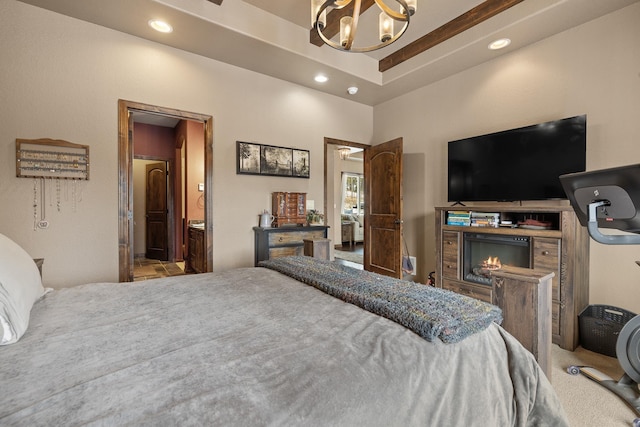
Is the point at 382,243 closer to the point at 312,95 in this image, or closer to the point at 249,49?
the point at 312,95

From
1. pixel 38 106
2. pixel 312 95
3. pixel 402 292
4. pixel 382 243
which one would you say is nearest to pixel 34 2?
pixel 38 106

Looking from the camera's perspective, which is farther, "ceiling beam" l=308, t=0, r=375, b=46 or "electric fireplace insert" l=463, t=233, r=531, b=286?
"electric fireplace insert" l=463, t=233, r=531, b=286

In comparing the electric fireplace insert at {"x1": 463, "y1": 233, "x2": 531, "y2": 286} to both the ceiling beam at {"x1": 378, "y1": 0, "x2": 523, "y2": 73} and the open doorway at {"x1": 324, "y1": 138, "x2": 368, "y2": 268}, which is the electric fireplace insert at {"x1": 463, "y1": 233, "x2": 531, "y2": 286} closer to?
the ceiling beam at {"x1": 378, "y1": 0, "x2": 523, "y2": 73}

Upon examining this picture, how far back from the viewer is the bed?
2.15ft

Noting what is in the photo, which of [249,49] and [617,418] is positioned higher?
[249,49]

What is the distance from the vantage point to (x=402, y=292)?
1380 millimetres

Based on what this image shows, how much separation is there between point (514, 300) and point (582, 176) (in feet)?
2.13

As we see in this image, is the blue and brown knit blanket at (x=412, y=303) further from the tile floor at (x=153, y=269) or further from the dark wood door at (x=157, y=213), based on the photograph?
the dark wood door at (x=157, y=213)

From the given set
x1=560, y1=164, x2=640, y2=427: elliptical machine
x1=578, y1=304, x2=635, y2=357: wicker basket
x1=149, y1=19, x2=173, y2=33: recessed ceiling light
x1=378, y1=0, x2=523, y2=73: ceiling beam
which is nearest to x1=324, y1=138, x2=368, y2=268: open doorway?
x1=378, y1=0, x2=523, y2=73: ceiling beam

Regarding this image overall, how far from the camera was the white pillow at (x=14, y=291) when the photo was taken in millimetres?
929

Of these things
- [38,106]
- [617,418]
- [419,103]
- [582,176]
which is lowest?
[617,418]

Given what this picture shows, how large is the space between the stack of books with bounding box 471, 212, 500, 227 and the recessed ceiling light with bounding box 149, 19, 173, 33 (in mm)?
3653

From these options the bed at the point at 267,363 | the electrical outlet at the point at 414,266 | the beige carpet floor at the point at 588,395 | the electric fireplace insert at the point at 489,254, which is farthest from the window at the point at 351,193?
the bed at the point at 267,363

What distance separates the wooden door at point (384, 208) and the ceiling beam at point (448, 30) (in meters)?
1.04
